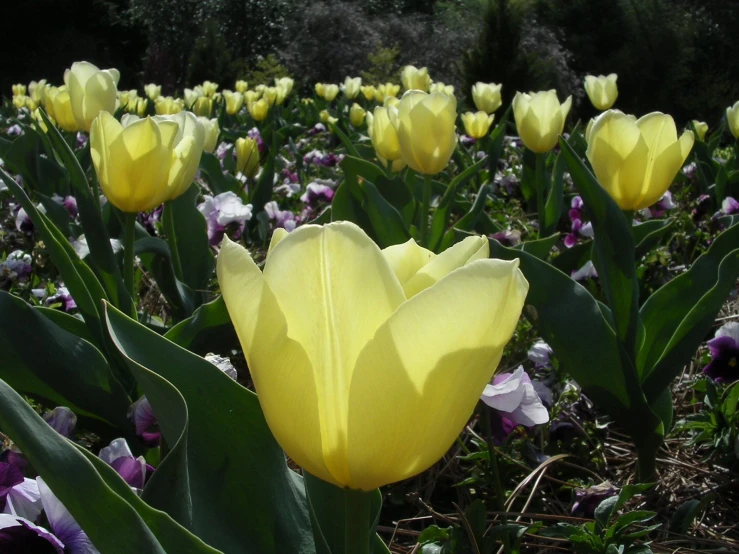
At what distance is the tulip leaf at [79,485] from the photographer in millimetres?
567

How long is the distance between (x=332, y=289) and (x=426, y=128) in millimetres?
1623

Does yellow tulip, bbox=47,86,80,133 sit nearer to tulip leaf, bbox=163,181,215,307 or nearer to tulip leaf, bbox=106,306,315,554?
tulip leaf, bbox=163,181,215,307

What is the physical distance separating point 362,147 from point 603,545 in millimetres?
2876

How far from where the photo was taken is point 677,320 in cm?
158

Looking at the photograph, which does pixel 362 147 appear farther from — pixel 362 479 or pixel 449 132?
pixel 362 479

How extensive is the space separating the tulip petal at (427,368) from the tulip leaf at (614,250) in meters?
0.99

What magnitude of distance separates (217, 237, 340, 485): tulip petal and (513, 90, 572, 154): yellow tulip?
205 cm

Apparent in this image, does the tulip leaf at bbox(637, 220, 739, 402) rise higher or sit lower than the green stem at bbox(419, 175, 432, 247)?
higher

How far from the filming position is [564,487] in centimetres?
152

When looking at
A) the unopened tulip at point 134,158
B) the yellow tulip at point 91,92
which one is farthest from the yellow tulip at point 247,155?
the unopened tulip at point 134,158

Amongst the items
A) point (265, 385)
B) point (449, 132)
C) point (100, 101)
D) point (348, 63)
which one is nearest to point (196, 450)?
point (265, 385)

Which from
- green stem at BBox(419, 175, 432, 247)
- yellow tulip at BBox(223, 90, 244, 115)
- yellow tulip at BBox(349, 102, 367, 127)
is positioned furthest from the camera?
yellow tulip at BBox(223, 90, 244, 115)

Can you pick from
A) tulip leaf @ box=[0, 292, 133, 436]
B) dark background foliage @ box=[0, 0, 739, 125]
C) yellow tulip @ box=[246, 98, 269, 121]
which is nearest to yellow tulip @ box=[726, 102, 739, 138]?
tulip leaf @ box=[0, 292, 133, 436]

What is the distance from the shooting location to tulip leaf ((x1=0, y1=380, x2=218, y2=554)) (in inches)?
22.3
